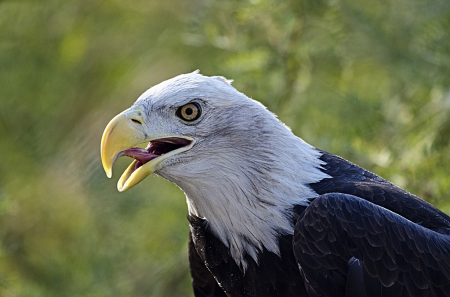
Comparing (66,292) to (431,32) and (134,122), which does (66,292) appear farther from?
(431,32)

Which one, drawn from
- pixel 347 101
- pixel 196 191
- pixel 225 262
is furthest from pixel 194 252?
pixel 347 101

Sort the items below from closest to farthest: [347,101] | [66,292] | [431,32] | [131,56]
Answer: [431,32] < [347,101] < [66,292] < [131,56]

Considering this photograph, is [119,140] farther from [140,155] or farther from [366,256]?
[366,256]

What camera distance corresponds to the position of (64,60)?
7555mm

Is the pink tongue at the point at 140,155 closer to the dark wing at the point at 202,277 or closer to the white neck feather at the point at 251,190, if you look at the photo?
the white neck feather at the point at 251,190

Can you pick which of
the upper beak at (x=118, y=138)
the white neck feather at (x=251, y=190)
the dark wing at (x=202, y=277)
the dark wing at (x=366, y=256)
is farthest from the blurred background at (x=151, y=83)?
the upper beak at (x=118, y=138)

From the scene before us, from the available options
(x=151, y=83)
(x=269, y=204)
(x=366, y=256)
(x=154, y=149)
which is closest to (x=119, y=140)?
(x=154, y=149)

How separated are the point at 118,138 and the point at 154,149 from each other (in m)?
0.30

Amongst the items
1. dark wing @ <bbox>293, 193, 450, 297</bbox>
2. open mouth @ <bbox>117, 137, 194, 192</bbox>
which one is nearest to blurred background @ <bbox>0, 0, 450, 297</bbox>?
dark wing @ <bbox>293, 193, 450, 297</bbox>

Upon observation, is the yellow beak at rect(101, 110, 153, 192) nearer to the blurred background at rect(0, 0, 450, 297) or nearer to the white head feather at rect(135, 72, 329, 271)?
the white head feather at rect(135, 72, 329, 271)

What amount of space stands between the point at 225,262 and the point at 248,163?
2.38 ft

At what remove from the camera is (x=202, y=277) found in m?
4.49

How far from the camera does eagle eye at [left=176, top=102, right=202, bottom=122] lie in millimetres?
3623

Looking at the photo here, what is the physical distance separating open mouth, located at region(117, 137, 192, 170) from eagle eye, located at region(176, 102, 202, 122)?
14 centimetres
